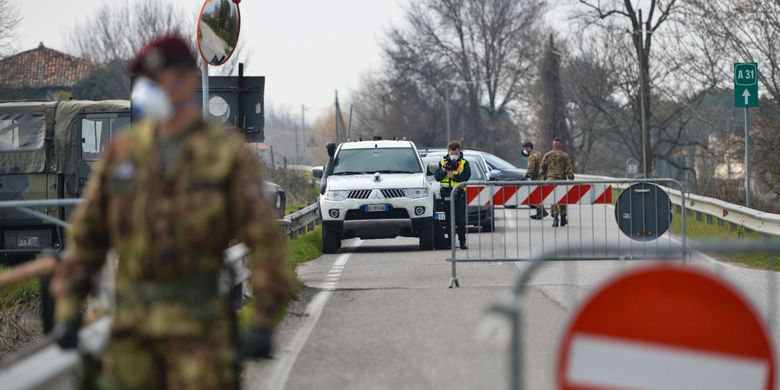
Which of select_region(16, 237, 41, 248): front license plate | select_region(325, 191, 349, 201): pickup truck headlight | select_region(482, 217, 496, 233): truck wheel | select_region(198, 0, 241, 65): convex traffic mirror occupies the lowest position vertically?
select_region(16, 237, 41, 248): front license plate

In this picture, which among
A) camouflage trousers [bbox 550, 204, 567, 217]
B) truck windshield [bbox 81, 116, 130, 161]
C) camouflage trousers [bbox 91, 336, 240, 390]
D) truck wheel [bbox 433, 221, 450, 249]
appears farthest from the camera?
truck windshield [bbox 81, 116, 130, 161]

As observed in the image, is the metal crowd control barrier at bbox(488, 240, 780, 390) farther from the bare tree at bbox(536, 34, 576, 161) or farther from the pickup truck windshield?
the bare tree at bbox(536, 34, 576, 161)

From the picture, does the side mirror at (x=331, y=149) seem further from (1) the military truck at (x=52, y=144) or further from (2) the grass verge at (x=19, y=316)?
(2) the grass verge at (x=19, y=316)

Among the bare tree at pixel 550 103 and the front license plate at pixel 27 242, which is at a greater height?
the bare tree at pixel 550 103

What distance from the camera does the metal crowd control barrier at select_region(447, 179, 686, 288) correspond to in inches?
571

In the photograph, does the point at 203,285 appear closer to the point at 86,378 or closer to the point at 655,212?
the point at 86,378

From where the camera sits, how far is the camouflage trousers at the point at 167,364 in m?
4.82

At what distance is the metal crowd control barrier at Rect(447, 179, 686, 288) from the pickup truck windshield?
4364mm

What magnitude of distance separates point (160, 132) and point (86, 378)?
0.97 metres

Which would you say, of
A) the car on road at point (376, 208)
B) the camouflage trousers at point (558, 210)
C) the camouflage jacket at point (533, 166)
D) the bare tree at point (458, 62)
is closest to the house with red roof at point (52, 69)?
the bare tree at point (458, 62)

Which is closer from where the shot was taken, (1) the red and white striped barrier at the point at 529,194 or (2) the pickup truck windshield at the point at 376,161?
(1) the red and white striped barrier at the point at 529,194

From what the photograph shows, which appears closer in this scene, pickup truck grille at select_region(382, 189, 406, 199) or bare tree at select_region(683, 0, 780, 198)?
pickup truck grille at select_region(382, 189, 406, 199)

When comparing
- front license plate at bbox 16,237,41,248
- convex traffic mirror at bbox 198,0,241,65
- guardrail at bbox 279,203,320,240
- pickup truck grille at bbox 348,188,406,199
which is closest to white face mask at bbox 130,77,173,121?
convex traffic mirror at bbox 198,0,241,65

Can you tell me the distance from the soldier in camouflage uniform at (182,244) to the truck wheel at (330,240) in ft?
52.1
